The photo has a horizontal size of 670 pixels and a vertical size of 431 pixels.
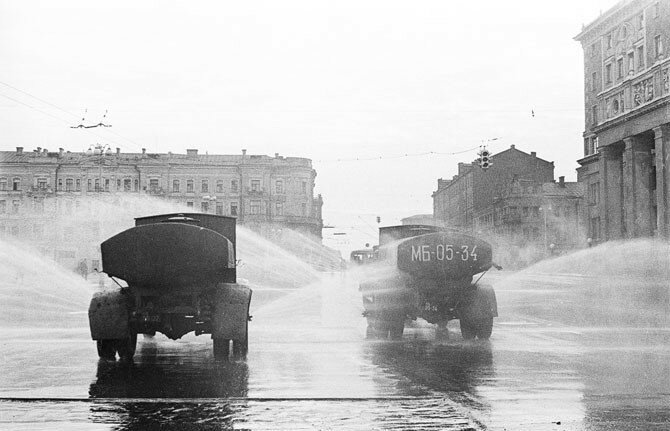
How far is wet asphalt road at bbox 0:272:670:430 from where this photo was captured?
8.61 metres

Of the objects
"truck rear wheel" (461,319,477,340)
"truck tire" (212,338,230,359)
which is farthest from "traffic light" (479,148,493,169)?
"truck tire" (212,338,230,359)

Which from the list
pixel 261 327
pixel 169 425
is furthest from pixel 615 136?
pixel 169 425

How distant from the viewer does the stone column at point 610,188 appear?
58.8 m

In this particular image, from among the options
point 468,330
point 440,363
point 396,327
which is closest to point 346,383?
point 440,363

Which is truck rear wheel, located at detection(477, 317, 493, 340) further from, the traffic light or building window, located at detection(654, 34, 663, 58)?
building window, located at detection(654, 34, 663, 58)

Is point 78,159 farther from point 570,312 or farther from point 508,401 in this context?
point 508,401

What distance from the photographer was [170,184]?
10494 cm

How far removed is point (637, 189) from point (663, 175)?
5.37m

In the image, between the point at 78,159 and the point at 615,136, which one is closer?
the point at 615,136

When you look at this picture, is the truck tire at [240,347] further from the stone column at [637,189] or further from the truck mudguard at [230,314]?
the stone column at [637,189]

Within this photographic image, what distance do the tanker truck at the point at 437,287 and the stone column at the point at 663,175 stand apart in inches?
1344

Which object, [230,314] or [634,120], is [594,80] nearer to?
[634,120]

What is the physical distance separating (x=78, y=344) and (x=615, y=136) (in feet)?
160

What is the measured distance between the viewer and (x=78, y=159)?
9769cm
